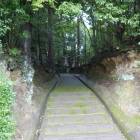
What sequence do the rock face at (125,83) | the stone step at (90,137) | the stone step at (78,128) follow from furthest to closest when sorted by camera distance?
the rock face at (125,83), the stone step at (78,128), the stone step at (90,137)

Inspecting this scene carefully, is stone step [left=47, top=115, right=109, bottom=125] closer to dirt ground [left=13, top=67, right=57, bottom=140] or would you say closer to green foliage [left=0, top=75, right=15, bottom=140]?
dirt ground [left=13, top=67, right=57, bottom=140]

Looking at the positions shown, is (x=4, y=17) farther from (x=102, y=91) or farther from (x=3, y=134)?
(x=102, y=91)

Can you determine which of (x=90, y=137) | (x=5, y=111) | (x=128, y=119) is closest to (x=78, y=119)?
(x=90, y=137)

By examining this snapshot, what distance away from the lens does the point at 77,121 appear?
4.89 metres

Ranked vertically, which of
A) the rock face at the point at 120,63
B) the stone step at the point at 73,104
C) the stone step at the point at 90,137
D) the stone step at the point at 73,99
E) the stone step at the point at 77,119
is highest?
A: the rock face at the point at 120,63

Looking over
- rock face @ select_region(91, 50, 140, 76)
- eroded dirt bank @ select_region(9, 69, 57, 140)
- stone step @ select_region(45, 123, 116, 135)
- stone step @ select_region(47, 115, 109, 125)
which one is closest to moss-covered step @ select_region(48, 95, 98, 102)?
eroded dirt bank @ select_region(9, 69, 57, 140)

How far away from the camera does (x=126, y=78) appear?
6246mm

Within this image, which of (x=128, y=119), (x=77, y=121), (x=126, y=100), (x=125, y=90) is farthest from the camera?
(x=125, y=90)

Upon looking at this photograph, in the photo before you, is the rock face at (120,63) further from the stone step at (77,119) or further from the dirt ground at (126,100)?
the stone step at (77,119)

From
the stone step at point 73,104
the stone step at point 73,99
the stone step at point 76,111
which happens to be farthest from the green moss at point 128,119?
the stone step at point 73,99

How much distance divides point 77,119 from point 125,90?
245cm

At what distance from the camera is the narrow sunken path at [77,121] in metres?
4.22

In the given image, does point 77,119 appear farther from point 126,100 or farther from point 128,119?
point 126,100

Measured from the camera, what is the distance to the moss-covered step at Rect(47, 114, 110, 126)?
4840 millimetres
